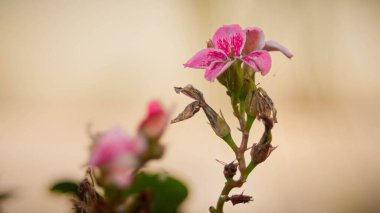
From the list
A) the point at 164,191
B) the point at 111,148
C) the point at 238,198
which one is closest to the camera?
the point at 111,148

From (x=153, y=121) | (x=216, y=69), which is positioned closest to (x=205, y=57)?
(x=216, y=69)

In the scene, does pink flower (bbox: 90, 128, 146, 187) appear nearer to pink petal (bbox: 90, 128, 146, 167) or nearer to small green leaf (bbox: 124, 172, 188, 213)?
pink petal (bbox: 90, 128, 146, 167)

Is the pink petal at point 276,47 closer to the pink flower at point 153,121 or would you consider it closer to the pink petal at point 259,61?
the pink petal at point 259,61

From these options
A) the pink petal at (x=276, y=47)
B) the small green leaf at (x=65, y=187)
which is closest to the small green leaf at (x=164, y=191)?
the small green leaf at (x=65, y=187)

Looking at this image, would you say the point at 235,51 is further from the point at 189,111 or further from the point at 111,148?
the point at 111,148

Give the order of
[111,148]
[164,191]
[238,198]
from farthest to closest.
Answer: [164,191] < [238,198] < [111,148]

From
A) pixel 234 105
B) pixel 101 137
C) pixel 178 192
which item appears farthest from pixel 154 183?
pixel 101 137

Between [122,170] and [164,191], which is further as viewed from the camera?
[164,191]

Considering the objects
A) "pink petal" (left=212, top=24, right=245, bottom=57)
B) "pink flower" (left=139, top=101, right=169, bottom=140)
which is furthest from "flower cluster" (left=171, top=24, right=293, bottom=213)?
"pink flower" (left=139, top=101, right=169, bottom=140)
